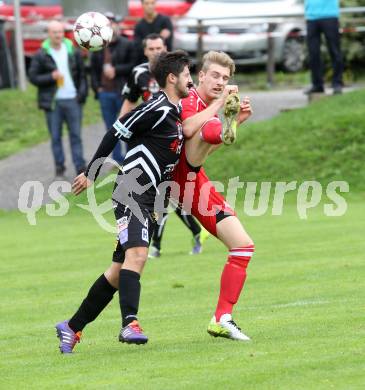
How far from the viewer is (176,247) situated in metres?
14.8

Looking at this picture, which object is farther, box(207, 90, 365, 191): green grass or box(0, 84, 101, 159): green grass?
box(0, 84, 101, 159): green grass

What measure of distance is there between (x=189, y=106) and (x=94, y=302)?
1.52 m

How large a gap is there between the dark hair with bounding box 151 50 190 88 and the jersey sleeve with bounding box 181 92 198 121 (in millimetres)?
263

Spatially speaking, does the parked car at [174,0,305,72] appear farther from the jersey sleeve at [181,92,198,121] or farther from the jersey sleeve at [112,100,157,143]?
the jersey sleeve at [112,100,157,143]

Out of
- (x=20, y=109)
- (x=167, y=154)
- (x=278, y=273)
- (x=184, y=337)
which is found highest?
(x=167, y=154)

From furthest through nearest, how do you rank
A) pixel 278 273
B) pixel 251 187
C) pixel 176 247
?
pixel 251 187
pixel 176 247
pixel 278 273

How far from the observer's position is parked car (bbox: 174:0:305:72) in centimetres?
2650

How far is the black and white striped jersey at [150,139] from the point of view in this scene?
27.3ft

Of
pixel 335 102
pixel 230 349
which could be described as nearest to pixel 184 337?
pixel 230 349

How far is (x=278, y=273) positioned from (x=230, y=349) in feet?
13.2

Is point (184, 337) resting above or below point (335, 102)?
above

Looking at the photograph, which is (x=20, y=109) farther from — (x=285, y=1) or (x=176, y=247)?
(x=176, y=247)

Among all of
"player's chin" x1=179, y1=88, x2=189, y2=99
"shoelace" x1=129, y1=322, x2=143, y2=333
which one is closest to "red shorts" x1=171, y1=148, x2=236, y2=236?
"player's chin" x1=179, y1=88, x2=189, y2=99

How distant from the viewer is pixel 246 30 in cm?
2717
